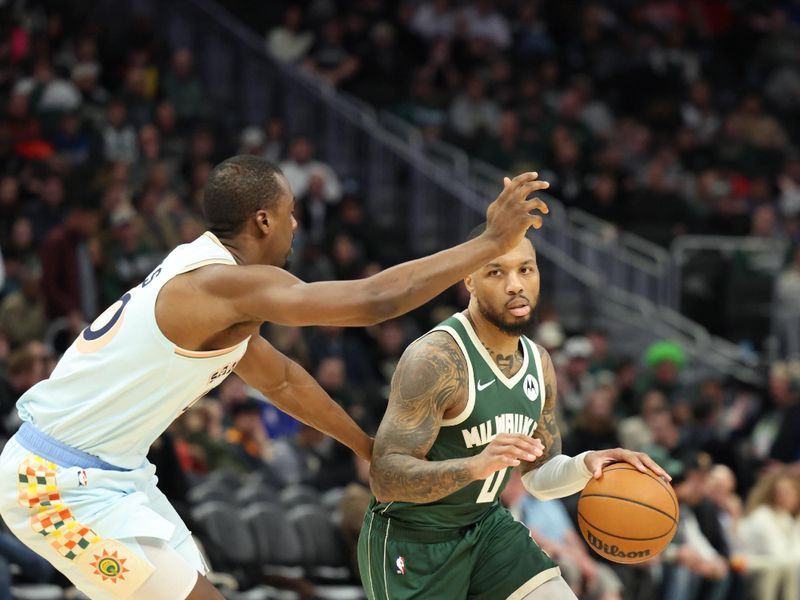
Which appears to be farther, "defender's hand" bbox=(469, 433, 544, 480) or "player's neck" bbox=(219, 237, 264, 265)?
"player's neck" bbox=(219, 237, 264, 265)

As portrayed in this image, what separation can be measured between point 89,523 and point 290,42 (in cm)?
1394

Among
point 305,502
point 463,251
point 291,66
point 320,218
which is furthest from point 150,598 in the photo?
point 291,66

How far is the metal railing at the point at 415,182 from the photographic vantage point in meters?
16.5

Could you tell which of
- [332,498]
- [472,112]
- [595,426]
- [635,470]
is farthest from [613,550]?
[472,112]

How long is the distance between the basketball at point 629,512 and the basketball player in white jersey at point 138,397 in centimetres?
129

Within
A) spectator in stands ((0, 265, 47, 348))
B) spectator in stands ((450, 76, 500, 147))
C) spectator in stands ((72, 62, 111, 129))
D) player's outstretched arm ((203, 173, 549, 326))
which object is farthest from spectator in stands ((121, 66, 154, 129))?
player's outstretched arm ((203, 173, 549, 326))

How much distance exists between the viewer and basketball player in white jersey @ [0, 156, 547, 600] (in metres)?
4.67

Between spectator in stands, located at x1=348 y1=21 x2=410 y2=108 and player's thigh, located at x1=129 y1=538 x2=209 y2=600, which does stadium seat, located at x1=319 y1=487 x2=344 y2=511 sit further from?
spectator in stands, located at x1=348 y1=21 x2=410 y2=108

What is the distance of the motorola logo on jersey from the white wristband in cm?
28

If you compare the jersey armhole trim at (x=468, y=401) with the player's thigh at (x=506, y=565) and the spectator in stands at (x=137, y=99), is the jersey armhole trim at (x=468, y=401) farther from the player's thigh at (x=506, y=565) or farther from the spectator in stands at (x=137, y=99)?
the spectator in stands at (x=137, y=99)

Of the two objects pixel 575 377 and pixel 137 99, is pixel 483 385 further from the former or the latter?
pixel 137 99

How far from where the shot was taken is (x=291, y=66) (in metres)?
17.4

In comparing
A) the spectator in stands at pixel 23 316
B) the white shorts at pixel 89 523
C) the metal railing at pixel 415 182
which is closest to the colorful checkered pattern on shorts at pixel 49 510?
the white shorts at pixel 89 523

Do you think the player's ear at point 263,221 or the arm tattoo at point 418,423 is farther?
the arm tattoo at point 418,423
